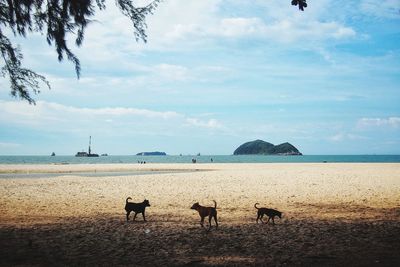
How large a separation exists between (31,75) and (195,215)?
6415 millimetres

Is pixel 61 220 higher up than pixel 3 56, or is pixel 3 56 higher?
pixel 3 56

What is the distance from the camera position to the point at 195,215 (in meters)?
11.3

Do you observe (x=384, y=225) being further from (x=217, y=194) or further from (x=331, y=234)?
(x=217, y=194)

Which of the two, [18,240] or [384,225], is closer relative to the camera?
[18,240]

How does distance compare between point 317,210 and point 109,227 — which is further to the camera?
point 317,210

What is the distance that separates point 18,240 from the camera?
792 cm

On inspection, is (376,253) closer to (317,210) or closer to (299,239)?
(299,239)

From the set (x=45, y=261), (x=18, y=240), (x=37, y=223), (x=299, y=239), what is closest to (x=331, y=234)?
(x=299, y=239)

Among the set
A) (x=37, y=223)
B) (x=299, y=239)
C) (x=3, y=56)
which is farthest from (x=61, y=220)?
(x=299, y=239)

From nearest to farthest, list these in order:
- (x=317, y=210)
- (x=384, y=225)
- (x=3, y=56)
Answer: (x=3, y=56)
(x=384, y=225)
(x=317, y=210)

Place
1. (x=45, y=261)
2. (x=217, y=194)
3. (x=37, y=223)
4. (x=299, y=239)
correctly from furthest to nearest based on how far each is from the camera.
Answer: (x=217, y=194) → (x=37, y=223) → (x=299, y=239) → (x=45, y=261)

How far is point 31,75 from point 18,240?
3.98m

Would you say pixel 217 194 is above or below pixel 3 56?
below

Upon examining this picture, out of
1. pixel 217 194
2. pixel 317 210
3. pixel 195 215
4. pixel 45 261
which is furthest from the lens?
pixel 217 194
